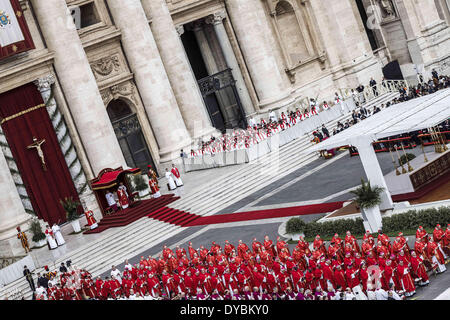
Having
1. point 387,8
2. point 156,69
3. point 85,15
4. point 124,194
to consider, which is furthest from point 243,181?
point 387,8

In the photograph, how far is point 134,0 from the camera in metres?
38.2

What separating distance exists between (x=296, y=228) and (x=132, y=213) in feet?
42.3

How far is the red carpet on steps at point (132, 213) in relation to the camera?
3186cm

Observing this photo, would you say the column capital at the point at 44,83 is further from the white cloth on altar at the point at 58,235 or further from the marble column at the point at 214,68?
the marble column at the point at 214,68

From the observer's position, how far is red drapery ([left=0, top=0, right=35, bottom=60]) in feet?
112

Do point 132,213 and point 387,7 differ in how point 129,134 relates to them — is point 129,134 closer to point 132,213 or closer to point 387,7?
point 132,213

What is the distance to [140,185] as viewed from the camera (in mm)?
35062

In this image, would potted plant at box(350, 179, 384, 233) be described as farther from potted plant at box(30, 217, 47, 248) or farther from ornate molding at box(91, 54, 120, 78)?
ornate molding at box(91, 54, 120, 78)

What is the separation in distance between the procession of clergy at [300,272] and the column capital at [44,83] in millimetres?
17261

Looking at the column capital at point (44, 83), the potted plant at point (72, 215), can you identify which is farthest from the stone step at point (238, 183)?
the column capital at point (44, 83)

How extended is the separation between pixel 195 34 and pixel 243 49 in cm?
469

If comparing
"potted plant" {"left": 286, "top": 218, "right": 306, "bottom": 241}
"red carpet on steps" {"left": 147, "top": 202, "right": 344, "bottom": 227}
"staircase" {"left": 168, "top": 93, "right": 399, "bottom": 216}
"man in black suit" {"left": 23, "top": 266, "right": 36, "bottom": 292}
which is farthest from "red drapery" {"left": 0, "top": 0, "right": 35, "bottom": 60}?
"potted plant" {"left": 286, "top": 218, "right": 306, "bottom": 241}

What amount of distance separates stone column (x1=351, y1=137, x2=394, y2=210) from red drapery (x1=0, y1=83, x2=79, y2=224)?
21.2 metres
